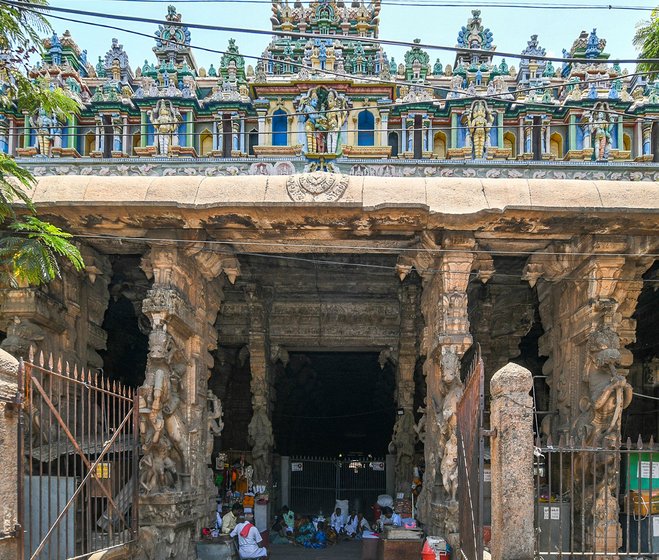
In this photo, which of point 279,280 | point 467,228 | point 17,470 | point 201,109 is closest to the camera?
point 17,470

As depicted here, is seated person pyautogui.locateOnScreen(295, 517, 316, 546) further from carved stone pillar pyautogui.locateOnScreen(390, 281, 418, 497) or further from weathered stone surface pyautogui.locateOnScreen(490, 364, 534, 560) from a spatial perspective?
weathered stone surface pyautogui.locateOnScreen(490, 364, 534, 560)

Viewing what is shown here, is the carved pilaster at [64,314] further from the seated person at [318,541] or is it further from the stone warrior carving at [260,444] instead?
the seated person at [318,541]

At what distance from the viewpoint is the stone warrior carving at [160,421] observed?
9812 millimetres

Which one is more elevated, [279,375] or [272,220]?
[272,220]

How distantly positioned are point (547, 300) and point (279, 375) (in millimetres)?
7585

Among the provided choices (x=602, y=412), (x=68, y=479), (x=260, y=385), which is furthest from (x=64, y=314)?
(x=602, y=412)

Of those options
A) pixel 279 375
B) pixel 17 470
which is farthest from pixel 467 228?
pixel 279 375

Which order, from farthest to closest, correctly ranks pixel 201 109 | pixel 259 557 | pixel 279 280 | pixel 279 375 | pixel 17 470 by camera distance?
pixel 201 109, pixel 279 375, pixel 279 280, pixel 259 557, pixel 17 470

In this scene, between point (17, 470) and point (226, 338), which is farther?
point (226, 338)

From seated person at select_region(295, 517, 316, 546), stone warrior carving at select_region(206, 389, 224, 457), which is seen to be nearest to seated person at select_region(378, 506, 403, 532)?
seated person at select_region(295, 517, 316, 546)

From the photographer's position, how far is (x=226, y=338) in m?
15.6

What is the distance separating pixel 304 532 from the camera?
45.7 feet

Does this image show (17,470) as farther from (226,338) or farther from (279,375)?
(279,375)

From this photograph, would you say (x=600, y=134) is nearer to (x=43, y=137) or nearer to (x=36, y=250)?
(x=43, y=137)
